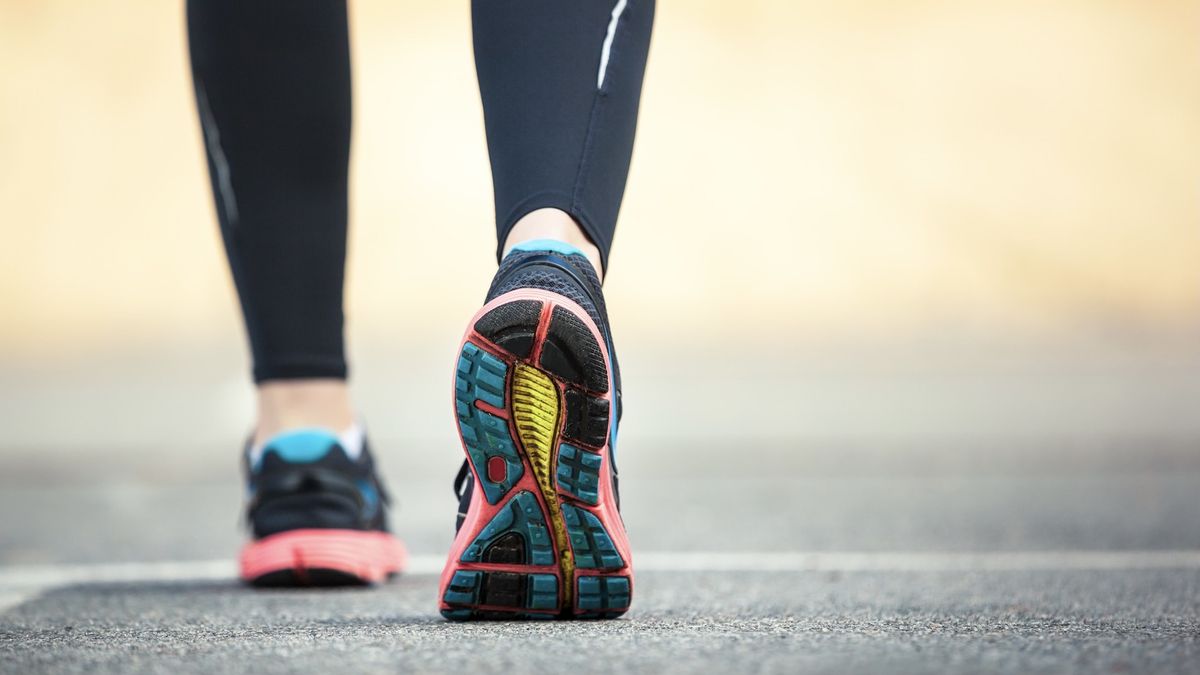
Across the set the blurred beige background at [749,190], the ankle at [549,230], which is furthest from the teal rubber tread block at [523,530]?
the blurred beige background at [749,190]

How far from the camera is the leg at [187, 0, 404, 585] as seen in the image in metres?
1.03

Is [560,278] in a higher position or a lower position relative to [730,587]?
higher

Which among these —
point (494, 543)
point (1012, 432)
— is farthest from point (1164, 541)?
point (1012, 432)

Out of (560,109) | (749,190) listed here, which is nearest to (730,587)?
(560,109)

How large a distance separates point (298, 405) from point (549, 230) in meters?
0.39

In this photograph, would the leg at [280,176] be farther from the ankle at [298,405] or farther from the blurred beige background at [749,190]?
the blurred beige background at [749,190]

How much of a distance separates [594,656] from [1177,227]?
209 inches

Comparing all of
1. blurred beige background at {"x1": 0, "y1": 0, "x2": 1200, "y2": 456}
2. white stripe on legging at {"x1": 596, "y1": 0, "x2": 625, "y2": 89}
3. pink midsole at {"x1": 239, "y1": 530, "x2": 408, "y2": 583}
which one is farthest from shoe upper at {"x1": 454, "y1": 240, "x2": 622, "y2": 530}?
blurred beige background at {"x1": 0, "y1": 0, "x2": 1200, "y2": 456}

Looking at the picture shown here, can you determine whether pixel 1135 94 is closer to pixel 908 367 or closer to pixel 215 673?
pixel 908 367

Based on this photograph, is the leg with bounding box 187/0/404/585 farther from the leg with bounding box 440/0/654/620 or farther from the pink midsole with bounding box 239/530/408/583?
the leg with bounding box 440/0/654/620

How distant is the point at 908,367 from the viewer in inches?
176

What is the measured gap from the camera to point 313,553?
1005 mm

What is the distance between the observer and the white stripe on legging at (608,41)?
0.76 m

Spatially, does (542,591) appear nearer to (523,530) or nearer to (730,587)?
(523,530)
